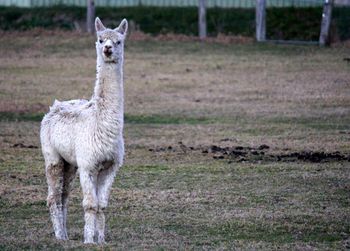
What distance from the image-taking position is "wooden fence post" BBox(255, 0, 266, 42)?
106ft

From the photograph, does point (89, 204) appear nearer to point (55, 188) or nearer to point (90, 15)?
point (55, 188)

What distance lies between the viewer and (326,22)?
1261 inches

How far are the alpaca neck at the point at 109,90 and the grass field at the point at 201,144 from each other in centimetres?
133

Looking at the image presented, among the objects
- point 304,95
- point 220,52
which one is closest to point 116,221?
point 304,95

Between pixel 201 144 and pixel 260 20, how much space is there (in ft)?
47.7

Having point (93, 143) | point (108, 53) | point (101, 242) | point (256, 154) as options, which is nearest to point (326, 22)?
point (256, 154)

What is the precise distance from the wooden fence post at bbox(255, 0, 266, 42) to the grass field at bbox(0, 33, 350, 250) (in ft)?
3.75

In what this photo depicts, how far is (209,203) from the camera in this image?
504 inches

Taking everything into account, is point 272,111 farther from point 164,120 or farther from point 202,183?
point 202,183

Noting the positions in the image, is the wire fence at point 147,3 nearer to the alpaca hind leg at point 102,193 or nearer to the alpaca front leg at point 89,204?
the alpaca hind leg at point 102,193

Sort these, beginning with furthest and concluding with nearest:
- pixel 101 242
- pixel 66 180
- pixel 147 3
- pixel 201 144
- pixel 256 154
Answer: pixel 147 3
pixel 201 144
pixel 256 154
pixel 66 180
pixel 101 242

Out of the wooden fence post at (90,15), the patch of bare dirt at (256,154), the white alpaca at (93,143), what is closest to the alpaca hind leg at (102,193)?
the white alpaca at (93,143)

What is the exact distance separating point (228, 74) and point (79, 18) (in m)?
9.57

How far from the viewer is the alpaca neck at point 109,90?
10500mm
